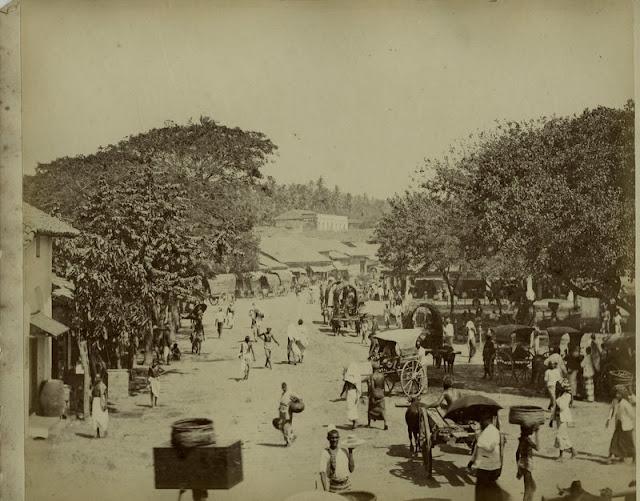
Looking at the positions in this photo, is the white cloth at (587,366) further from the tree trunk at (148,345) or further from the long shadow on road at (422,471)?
the tree trunk at (148,345)

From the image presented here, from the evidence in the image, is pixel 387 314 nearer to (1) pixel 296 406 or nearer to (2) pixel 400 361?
(2) pixel 400 361

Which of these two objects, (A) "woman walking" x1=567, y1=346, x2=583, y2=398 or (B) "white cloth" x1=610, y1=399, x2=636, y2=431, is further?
(A) "woman walking" x1=567, y1=346, x2=583, y2=398

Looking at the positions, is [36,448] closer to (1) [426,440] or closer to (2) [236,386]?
(2) [236,386]

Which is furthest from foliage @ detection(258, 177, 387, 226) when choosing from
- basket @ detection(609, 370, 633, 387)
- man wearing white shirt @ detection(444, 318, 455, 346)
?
basket @ detection(609, 370, 633, 387)

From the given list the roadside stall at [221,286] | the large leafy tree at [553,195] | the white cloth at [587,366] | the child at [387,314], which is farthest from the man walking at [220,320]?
the white cloth at [587,366]

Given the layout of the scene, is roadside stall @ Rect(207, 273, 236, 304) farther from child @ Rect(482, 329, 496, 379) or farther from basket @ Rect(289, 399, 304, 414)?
child @ Rect(482, 329, 496, 379)

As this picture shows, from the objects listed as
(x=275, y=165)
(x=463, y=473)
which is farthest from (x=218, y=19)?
(x=463, y=473)
